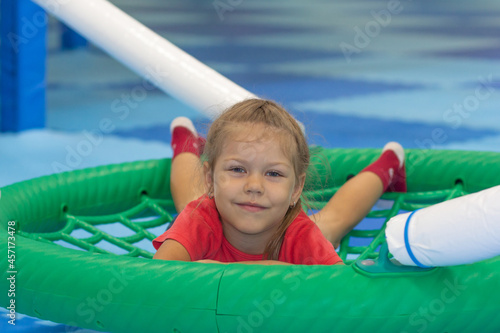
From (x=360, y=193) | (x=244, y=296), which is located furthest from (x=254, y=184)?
(x=360, y=193)

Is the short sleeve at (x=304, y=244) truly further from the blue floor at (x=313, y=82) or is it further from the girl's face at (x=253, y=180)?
the blue floor at (x=313, y=82)

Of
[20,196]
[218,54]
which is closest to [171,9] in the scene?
[218,54]

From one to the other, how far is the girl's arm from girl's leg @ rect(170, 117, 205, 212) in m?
0.43

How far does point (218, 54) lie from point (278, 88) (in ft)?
4.14

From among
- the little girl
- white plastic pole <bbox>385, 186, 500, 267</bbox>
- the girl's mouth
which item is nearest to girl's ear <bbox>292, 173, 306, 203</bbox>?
the little girl

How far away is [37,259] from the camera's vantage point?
1246mm

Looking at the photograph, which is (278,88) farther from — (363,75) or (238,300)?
(238,300)

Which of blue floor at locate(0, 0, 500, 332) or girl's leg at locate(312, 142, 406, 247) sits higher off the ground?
blue floor at locate(0, 0, 500, 332)

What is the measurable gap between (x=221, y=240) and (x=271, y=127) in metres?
0.25

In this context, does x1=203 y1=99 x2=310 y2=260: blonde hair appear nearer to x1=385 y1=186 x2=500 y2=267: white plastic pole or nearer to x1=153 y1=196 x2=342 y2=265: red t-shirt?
x1=153 y1=196 x2=342 y2=265: red t-shirt

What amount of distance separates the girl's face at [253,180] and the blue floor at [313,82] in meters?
0.20

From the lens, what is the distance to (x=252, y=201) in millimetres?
1321

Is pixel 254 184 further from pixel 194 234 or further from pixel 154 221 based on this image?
pixel 154 221

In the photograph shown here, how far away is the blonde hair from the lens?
1.37 m
